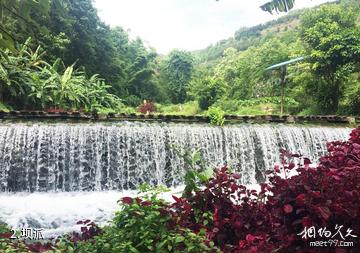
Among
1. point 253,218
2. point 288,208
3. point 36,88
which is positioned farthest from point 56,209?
point 36,88

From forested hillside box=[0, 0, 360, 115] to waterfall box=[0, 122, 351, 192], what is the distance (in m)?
1.39

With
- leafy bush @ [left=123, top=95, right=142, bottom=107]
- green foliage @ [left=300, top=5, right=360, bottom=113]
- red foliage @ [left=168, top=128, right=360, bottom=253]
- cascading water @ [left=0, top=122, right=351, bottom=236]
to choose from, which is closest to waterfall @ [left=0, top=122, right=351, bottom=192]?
cascading water @ [left=0, top=122, right=351, bottom=236]

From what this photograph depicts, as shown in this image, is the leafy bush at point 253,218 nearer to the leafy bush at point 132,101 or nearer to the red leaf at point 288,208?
the red leaf at point 288,208

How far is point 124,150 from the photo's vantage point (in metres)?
9.15

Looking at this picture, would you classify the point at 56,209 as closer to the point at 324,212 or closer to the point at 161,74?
the point at 324,212

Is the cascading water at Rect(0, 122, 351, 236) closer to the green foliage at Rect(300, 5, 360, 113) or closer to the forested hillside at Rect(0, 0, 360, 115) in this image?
the forested hillside at Rect(0, 0, 360, 115)

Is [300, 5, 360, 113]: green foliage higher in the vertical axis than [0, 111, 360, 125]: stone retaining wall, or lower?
higher

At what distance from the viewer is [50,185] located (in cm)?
837

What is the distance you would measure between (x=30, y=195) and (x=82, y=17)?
1446 cm

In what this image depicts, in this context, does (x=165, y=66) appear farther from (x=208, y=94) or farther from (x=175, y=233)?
(x=175, y=233)

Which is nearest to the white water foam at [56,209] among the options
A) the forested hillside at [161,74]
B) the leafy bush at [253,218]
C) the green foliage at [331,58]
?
the leafy bush at [253,218]

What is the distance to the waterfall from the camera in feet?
27.5

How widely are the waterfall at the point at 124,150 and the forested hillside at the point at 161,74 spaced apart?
139 cm

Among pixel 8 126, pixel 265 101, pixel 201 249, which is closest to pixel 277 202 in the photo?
pixel 201 249
